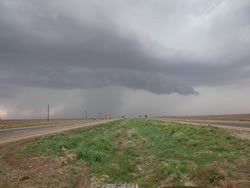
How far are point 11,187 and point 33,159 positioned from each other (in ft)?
12.9

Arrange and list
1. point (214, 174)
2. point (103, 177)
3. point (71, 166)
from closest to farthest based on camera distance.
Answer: point (214, 174)
point (103, 177)
point (71, 166)

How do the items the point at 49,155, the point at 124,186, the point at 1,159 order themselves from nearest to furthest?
the point at 124,186 → the point at 1,159 → the point at 49,155

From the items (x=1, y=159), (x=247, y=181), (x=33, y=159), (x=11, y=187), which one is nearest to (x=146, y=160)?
(x=247, y=181)

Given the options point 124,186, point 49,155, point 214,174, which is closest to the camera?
point 124,186

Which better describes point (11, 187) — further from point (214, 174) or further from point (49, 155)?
point (214, 174)

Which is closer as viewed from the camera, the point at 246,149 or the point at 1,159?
the point at 1,159

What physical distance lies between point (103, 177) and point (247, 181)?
222 inches

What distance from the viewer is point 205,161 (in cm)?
980

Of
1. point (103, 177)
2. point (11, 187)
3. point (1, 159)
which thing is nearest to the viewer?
point (11, 187)

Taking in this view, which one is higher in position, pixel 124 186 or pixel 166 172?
pixel 124 186

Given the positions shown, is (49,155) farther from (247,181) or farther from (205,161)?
(247,181)

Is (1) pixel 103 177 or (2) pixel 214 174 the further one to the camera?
(1) pixel 103 177

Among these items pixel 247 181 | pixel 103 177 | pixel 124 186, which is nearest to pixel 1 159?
pixel 103 177

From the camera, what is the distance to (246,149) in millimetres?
11438
